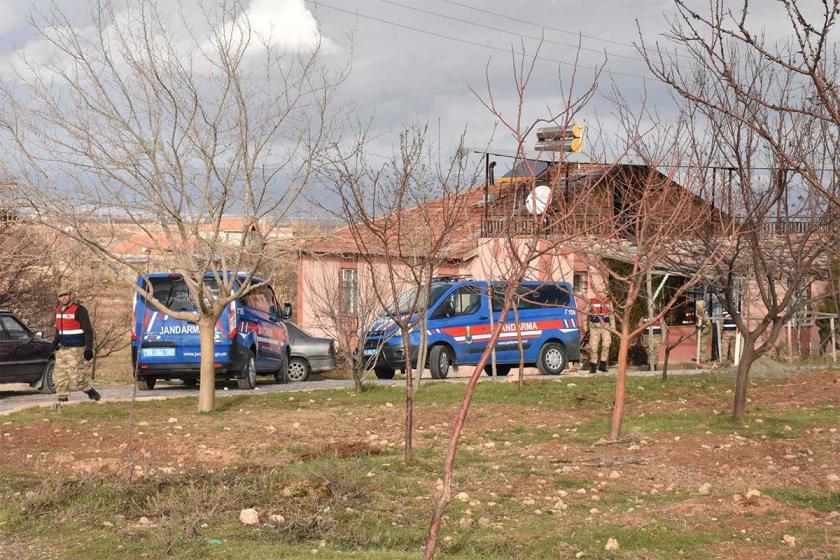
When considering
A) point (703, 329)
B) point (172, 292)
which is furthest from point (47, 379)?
point (703, 329)

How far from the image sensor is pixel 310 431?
12.9 meters

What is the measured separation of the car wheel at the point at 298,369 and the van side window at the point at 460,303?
458cm

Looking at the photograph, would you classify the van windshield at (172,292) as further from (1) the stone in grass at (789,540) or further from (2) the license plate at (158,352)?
(1) the stone in grass at (789,540)

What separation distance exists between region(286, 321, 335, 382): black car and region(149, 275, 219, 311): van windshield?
590 cm

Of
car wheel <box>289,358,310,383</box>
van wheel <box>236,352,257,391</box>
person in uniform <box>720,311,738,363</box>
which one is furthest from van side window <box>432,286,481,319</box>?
person in uniform <box>720,311,738,363</box>

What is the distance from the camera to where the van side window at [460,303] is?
21.3 metres

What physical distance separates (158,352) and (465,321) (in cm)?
613

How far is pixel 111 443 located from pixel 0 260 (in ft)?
43.2

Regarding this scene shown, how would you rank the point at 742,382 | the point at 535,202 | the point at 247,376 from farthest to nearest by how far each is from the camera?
the point at 247,376 → the point at 742,382 → the point at 535,202

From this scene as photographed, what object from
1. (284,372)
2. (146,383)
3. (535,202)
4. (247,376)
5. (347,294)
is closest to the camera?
(535,202)

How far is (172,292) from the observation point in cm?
1844

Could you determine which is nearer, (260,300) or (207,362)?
(207,362)

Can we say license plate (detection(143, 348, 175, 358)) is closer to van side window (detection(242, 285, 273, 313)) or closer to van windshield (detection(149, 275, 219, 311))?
van windshield (detection(149, 275, 219, 311))

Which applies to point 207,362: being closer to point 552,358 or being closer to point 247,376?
point 247,376
